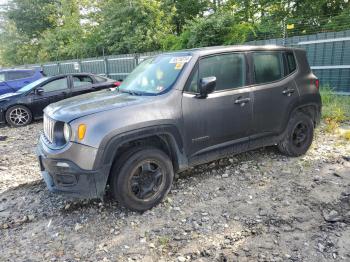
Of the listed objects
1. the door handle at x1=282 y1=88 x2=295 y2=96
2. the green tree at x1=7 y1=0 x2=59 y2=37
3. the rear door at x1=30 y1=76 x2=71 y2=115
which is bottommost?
the rear door at x1=30 y1=76 x2=71 y2=115

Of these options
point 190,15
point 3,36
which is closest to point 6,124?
point 190,15

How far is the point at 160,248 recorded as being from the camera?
3.05m

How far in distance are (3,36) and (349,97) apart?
113ft

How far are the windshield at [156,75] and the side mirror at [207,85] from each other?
1.12 ft

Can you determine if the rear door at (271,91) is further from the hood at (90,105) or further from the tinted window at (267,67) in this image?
the hood at (90,105)

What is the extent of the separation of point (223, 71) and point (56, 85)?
658 centimetres

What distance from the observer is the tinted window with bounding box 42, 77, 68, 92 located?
361 inches

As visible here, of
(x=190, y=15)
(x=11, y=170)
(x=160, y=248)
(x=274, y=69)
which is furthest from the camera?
(x=190, y=15)

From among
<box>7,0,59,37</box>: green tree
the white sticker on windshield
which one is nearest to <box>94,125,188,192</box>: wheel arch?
the white sticker on windshield

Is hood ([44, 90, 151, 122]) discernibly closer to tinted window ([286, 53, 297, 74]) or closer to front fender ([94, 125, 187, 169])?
front fender ([94, 125, 187, 169])

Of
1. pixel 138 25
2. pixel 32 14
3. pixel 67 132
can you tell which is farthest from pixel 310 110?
pixel 32 14

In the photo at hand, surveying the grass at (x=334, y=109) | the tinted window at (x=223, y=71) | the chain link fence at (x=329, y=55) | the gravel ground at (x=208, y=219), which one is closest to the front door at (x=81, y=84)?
the gravel ground at (x=208, y=219)

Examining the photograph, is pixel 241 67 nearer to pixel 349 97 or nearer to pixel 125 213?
pixel 125 213

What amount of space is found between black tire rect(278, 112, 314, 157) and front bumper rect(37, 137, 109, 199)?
2942 mm
